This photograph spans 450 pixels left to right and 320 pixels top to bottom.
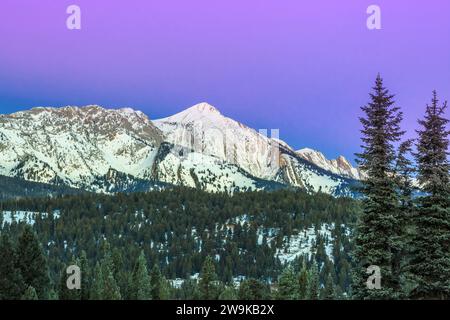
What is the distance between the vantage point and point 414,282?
122ft

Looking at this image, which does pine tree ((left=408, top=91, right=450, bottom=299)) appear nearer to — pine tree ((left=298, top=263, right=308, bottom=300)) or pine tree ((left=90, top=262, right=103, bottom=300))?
pine tree ((left=90, top=262, right=103, bottom=300))

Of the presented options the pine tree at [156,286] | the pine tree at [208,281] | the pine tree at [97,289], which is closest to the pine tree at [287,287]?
the pine tree at [208,281]

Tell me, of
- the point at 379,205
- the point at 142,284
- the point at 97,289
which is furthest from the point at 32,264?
the point at 379,205

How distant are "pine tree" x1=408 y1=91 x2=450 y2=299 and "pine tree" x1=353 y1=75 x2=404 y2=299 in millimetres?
1645

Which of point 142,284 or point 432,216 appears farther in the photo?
point 142,284

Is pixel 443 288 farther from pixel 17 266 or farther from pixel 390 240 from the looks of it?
pixel 17 266

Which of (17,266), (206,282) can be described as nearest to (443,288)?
(17,266)

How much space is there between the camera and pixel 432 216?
3769cm

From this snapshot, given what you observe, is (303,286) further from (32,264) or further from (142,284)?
(32,264)

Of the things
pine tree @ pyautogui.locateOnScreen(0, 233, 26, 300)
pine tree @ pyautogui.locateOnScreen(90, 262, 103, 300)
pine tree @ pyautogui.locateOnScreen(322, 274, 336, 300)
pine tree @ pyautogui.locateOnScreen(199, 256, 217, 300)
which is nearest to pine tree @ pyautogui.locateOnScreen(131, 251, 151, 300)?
pine tree @ pyautogui.locateOnScreen(90, 262, 103, 300)

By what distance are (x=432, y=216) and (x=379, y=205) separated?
4264mm
